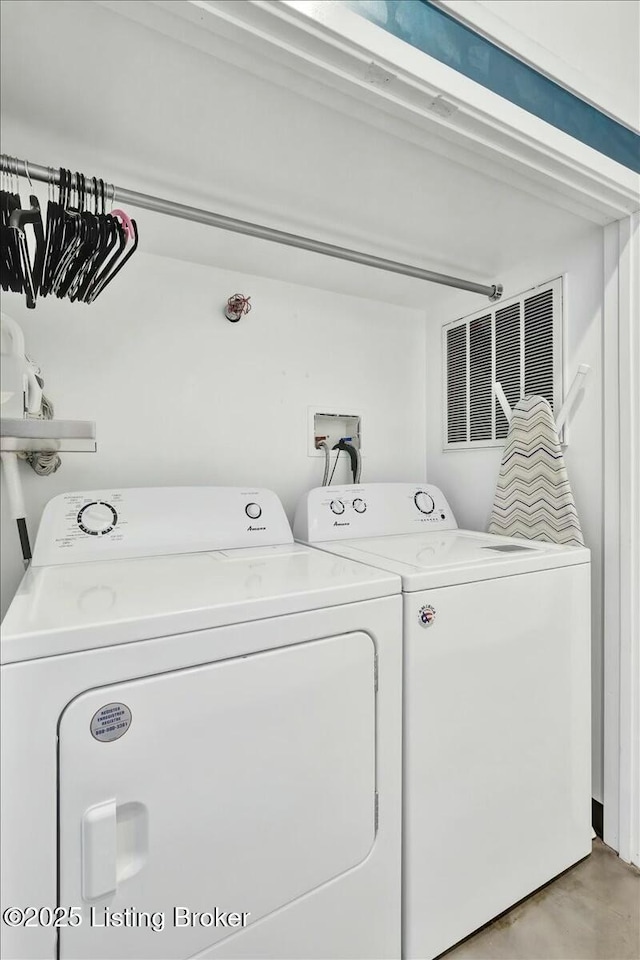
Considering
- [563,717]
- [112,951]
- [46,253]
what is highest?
[46,253]

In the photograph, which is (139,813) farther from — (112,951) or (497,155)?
(497,155)

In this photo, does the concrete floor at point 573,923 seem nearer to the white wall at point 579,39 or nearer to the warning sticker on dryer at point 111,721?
the warning sticker on dryer at point 111,721

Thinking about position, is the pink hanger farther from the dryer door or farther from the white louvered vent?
the white louvered vent

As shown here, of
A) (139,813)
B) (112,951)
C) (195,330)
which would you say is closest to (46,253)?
(195,330)

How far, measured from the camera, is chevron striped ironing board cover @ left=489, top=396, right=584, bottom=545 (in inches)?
62.6

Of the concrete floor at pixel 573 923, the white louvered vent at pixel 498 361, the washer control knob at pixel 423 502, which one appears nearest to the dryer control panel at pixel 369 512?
the washer control knob at pixel 423 502

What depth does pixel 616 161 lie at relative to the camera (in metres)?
1.38

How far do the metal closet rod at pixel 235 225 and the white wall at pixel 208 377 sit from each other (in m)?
0.27

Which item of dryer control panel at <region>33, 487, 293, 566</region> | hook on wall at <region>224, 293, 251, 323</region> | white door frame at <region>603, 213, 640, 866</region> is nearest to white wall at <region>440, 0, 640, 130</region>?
white door frame at <region>603, 213, 640, 866</region>

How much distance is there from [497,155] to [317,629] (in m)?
1.22

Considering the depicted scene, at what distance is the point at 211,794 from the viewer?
898mm

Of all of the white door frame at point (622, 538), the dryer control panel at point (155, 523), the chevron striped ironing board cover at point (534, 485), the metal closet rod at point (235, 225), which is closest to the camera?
the metal closet rod at point (235, 225)

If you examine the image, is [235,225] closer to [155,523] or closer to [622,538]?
[155,523]

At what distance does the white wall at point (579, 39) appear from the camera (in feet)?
3.63
